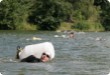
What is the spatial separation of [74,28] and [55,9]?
13.2 feet

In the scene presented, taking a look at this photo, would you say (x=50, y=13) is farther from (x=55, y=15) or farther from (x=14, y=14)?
(x=14, y=14)

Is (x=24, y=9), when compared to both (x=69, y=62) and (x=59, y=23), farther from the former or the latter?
(x=69, y=62)

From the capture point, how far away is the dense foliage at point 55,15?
68.8 metres

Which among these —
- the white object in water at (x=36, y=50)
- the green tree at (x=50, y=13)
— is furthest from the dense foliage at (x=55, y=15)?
the white object in water at (x=36, y=50)

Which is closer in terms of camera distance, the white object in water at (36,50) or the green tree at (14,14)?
the white object in water at (36,50)

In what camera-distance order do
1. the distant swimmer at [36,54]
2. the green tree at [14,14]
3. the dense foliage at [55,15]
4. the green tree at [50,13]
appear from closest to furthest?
the distant swimmer at [36,54] → the green tree at [14,14] → the dense foliage at [55,15] → the green tree at [50,13]

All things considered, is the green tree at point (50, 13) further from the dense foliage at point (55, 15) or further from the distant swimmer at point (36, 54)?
the distant swimmer at point (36, 54)

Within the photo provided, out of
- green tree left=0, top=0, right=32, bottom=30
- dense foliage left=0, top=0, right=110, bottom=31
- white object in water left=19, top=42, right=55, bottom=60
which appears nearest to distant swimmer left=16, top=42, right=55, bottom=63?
white object in water left=19, top=42, right=55, bottom=60

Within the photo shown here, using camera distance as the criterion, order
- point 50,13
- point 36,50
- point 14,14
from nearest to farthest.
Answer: point 36,50 → point 14,14 → point 50,13

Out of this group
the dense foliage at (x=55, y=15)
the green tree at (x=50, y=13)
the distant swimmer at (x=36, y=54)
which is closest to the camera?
the distant swimmer at (x=36, y=54)

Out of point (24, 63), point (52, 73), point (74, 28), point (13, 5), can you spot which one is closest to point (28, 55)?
point (24, 63)

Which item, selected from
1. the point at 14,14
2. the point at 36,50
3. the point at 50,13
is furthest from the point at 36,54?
the point at 50,13

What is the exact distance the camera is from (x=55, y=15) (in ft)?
245

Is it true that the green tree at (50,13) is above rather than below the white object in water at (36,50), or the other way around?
below
